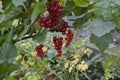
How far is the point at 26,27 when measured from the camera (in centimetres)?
78

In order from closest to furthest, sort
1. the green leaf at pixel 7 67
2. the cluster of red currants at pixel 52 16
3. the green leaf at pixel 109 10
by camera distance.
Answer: the green leaf at pixel 109 10 < the cluster of red currants at pixel 52 16 < the green leaf at pixel 7 67

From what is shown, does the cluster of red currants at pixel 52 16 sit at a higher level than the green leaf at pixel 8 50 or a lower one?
higher

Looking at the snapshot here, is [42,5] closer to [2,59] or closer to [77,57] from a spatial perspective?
[2,59]

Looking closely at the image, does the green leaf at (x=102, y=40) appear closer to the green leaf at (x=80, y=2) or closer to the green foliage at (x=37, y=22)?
the green foliage at (x=37, y=22)

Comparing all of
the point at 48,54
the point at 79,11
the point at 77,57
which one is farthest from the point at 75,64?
the point at 79,11

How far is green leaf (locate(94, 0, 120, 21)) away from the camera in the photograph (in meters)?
0.57

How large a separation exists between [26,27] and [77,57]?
5.39 ft

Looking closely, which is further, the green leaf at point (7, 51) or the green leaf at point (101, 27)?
the green leaf at point (7, 51)

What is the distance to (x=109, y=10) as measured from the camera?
1.88ft

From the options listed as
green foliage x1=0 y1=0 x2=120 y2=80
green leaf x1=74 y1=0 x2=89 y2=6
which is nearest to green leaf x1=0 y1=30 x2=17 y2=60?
green foliage x1=0 y1=0 x2=120 y2=80

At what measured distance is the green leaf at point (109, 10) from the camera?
0.57 meters

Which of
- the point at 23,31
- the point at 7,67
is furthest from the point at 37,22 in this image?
the point at 7,67

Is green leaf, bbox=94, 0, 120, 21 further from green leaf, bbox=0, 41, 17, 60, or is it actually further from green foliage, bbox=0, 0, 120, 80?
green leaf, bbox=0, 41, 17, 60

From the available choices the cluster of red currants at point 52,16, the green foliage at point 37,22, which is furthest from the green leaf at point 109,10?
the cluster of red currants at point 52,16
